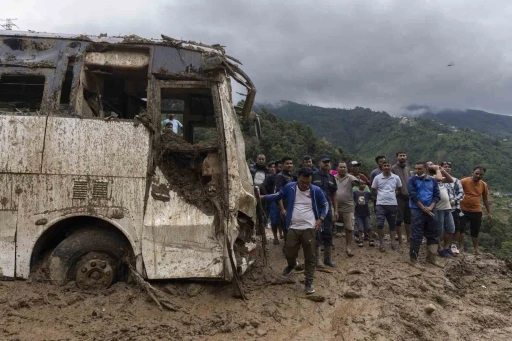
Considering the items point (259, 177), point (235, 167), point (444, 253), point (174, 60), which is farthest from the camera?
point (259, 177)

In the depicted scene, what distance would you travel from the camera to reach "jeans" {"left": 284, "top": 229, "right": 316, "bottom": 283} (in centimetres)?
449

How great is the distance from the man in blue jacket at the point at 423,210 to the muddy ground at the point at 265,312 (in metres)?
0.84

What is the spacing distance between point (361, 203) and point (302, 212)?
8.23ft

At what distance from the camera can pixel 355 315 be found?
4.03 m

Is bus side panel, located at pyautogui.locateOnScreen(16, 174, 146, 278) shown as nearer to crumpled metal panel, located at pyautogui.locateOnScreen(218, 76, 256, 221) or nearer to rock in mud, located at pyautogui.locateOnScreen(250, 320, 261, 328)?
crumpled metal panel, located at pyautogui.locateOnScreen(218, 76, 256, 221)

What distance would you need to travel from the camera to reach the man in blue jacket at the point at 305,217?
14.8 feet

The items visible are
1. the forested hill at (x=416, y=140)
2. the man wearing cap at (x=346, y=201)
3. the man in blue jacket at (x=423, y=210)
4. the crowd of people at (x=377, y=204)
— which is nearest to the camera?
the crowd of people at (x=377, y=204)

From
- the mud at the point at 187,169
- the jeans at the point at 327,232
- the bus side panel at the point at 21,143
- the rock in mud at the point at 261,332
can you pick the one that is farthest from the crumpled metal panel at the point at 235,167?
the bus side panel at the point at 21,143

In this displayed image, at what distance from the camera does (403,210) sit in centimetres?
671

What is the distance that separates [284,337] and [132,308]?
1.49 meters

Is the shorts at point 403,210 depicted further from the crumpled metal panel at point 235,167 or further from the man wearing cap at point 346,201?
the crumpled metal panel at point 235,167

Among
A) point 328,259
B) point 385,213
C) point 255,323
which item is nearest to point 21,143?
point 255,323

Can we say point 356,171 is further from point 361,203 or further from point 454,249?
point 454,249

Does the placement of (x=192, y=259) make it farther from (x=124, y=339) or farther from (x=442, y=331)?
(x=442, y=331)
